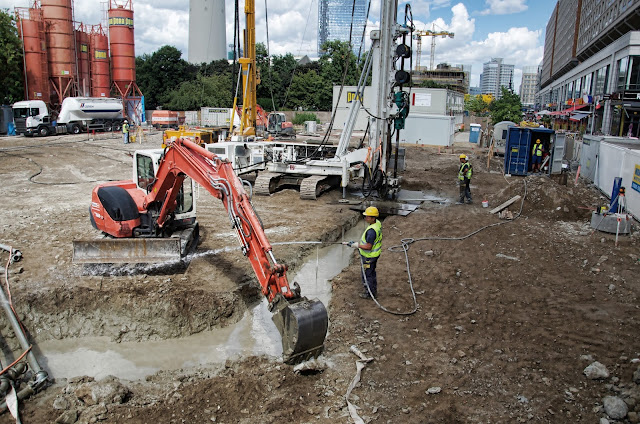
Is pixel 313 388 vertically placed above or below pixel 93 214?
below

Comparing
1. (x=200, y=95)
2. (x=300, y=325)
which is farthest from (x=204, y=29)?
(x=300, y=325)

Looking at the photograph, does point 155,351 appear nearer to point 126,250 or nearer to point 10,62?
point 126,250

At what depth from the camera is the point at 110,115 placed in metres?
38.1

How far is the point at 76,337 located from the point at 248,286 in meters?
2.78

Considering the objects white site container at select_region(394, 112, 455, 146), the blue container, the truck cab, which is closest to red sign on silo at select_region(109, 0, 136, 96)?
the truck cab

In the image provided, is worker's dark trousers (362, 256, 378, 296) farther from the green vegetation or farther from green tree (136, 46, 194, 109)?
green tree (136, 46, 194, 109)

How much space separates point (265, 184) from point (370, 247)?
8802mm

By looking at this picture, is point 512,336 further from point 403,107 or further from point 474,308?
point 403,107

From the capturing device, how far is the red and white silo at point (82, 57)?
139ft

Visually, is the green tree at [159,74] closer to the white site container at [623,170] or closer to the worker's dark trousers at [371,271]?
the white site container at [623,170]

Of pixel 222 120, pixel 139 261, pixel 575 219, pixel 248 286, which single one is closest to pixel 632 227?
pixel 575 219

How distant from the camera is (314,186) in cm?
1557

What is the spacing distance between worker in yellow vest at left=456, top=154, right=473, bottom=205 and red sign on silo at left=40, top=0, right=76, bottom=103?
35319 mm

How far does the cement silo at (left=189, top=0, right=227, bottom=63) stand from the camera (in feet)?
235
